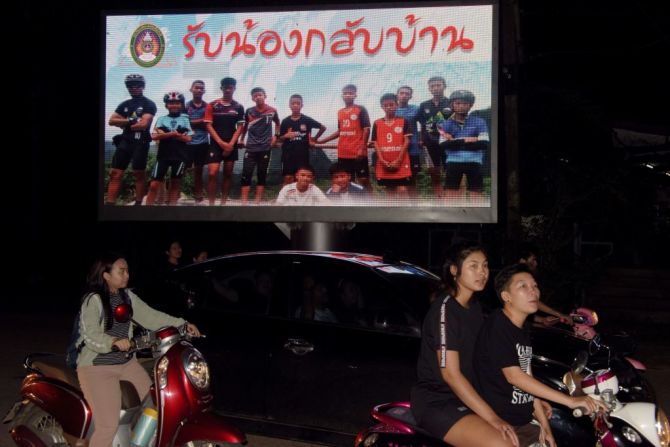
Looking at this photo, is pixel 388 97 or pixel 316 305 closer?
pixel 316 305

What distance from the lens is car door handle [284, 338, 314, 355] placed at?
639cm

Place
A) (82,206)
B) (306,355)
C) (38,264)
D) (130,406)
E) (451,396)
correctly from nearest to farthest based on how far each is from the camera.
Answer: (451,396)
(130,406)
(306,355)
(38,264)
(82,206)

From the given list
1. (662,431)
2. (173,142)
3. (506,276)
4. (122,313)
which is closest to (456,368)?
(506,276)

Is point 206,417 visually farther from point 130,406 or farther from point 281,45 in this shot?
point 281,45

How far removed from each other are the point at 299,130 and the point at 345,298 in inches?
181

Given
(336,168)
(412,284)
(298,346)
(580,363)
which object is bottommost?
(298,346)

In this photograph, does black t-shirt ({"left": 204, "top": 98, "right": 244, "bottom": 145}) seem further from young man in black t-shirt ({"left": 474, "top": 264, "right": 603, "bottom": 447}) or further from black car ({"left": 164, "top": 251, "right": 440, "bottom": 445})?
young man in black t-shirt ({"left": 474, "top": 264, "right": 603, "bottom": 447})

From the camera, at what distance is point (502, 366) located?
3861 mm

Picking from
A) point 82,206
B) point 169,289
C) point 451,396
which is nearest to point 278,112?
point 169,289

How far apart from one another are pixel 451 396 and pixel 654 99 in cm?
1955

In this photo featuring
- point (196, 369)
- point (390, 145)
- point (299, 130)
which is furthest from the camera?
point (299, 130)

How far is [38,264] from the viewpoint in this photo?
2450 centimetres

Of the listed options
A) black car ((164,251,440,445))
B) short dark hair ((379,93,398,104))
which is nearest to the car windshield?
black car ((164,251,440,445))

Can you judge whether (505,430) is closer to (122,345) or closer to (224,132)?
(122,345)
